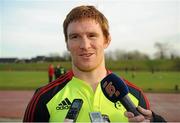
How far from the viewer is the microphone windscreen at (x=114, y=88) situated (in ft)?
5.85

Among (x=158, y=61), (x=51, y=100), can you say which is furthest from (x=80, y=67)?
(x=158, y=61)

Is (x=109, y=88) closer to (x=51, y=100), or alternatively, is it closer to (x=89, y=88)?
(x=89, y=88)

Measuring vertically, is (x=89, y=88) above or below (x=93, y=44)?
below

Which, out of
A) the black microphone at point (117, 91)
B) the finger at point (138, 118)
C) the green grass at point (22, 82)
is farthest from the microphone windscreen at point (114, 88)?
the green grass at point (22, 82)

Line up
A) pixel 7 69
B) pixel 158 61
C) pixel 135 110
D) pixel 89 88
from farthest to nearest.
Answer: pixel 158 61, pixel 7 69, pixel 89 88, pixel 135 110

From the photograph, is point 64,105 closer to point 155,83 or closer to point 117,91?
point 117,91

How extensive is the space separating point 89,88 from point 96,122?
1.10 feet

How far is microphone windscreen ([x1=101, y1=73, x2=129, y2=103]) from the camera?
1782 millimetres

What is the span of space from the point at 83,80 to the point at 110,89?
0.38 metres

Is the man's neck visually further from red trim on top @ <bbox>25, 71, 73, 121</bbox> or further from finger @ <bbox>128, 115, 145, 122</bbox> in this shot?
finger @ <bbox>128, 115, 145, 122</bbox>

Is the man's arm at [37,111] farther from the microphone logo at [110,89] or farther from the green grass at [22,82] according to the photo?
the green grass at [22,82]

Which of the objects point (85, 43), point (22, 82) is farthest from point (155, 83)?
point (85, 43)

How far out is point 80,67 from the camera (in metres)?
2.11

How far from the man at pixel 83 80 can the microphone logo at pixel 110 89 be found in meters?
0.24
